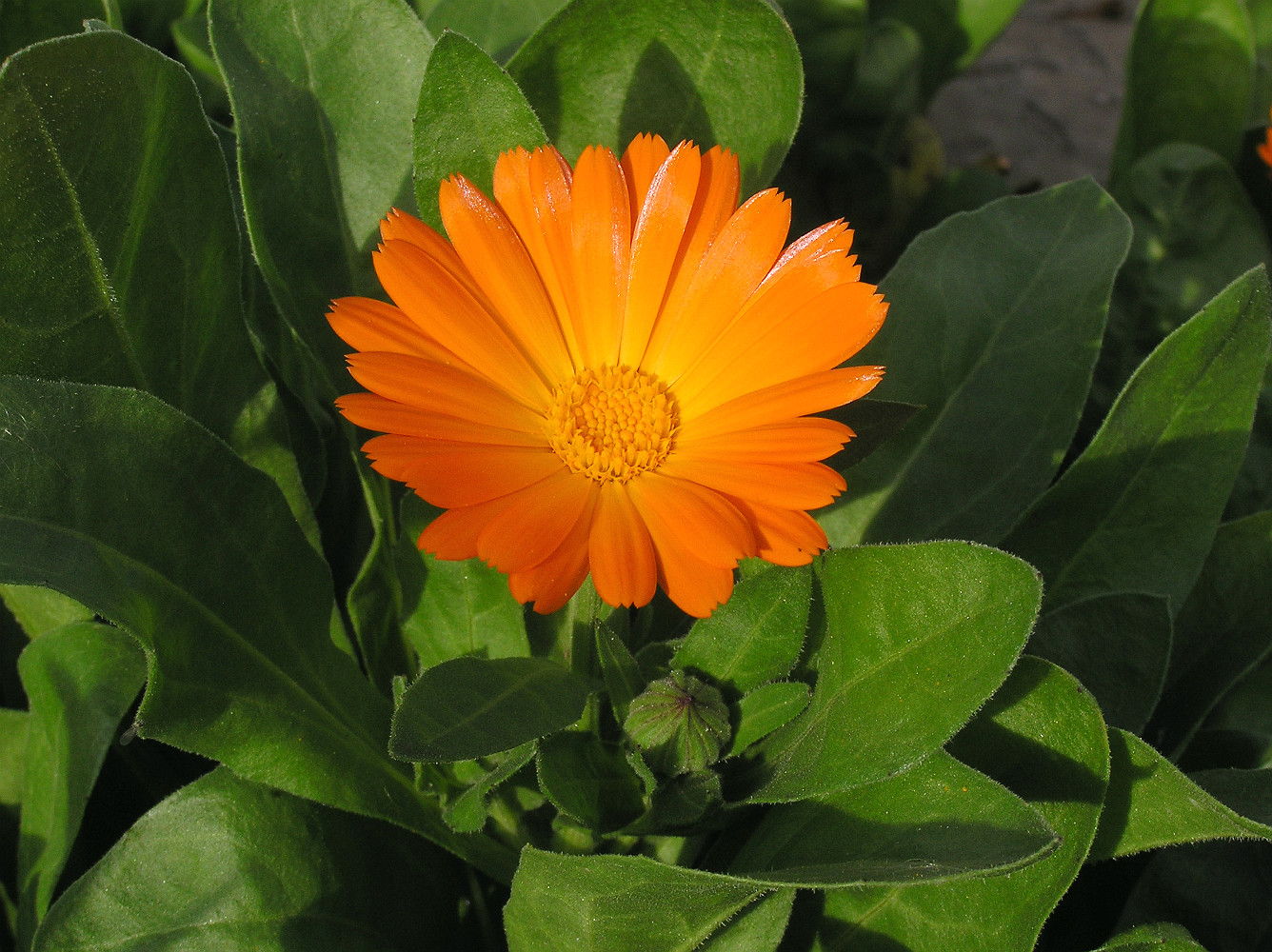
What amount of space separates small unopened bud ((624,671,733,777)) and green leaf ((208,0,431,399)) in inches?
24.6

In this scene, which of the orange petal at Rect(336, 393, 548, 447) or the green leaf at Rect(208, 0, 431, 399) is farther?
the green leaf at Rect(208, 0, 431, 399)

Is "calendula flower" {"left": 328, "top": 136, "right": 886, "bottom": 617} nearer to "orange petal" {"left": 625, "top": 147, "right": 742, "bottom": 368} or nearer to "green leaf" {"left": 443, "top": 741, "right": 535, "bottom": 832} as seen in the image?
"orange petal" {"left": 625, "top": 147, "right": 742, "bottom": 368}

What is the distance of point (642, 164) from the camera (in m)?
1.20

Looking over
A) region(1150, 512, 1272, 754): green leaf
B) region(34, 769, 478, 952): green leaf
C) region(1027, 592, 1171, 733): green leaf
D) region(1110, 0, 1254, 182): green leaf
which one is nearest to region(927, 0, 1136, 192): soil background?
region(1110, 0, 1254, 182): green leaf

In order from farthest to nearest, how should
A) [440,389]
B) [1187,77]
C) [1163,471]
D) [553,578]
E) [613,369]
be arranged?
[1187,77], [1163,471], [613,369], [440,389], [553,578]

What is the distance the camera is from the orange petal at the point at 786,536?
0.99 m

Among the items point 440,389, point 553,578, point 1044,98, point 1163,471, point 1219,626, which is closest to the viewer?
point 553,578

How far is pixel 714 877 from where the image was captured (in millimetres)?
986

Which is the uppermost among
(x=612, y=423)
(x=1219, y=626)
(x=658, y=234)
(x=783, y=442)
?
(x=658, y=234)

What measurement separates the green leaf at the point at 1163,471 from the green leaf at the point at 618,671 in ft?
2.13

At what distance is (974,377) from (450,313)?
84cm

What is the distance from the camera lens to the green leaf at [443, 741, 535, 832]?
1119 millimetres

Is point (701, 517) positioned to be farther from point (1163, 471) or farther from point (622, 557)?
point (1163, 471)

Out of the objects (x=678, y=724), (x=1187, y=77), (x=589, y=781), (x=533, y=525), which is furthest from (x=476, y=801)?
(x=1187, y=77)
